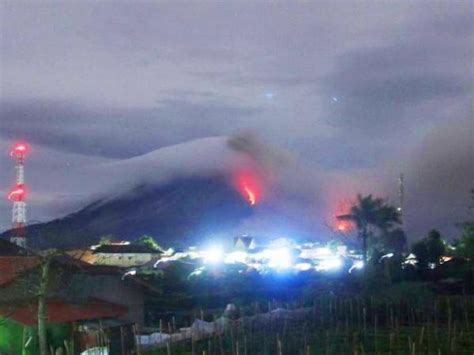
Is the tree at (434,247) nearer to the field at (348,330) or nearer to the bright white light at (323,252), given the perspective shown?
the field at (348,330)

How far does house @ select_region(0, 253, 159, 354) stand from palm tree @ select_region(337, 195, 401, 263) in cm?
1926

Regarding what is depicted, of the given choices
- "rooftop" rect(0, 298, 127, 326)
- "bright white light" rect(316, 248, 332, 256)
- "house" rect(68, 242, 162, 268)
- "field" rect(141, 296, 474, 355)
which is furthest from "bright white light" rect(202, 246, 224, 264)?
"rooftop" rect(0, 298, 127, 326)

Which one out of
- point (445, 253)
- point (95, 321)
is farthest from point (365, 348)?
point (445, 253)

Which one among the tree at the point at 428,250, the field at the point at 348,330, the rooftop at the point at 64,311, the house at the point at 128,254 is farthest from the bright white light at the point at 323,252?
the rooftop at the point at 64,311

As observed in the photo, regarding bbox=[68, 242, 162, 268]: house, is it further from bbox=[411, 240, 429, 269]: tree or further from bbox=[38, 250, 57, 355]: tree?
bbox=[38, 250, 57, 355]: tree

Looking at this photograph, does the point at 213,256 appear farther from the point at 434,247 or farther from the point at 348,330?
the point at 348,330

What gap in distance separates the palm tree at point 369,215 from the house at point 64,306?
1926cm

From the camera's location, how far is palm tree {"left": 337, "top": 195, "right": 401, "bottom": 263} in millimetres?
36125

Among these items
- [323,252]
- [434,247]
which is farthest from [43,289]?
[323,252]

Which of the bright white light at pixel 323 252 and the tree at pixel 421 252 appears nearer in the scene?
the tree at pixel 421 252

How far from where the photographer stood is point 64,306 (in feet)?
52.6

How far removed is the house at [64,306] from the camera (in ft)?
48.1

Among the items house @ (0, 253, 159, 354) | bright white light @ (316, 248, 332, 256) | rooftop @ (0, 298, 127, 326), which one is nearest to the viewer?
house @ (0, 253, 159, 354)

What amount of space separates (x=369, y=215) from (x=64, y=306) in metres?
22.4
